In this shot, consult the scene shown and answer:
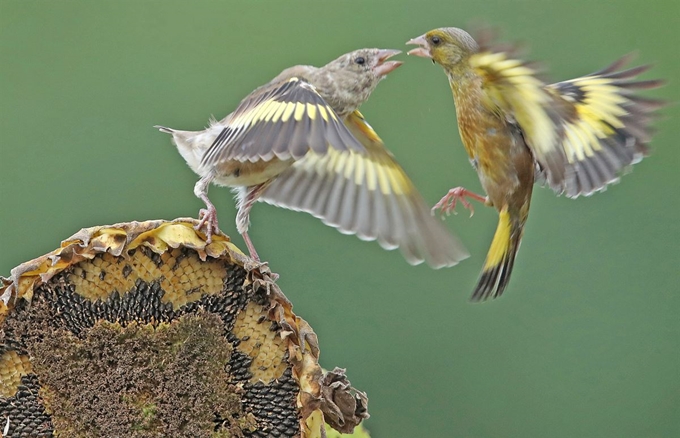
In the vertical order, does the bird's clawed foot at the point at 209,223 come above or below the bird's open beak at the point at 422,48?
below

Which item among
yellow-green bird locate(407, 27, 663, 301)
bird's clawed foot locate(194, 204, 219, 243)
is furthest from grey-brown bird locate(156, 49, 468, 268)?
yellow-green bird locate(407, 27, 663, 301)

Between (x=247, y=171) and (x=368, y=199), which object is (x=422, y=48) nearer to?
(x=368, y=199)

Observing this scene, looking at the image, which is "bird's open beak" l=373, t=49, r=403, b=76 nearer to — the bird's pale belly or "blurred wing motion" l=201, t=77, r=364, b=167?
"blurred wing motion" l=201, t=77, r=364, b=167

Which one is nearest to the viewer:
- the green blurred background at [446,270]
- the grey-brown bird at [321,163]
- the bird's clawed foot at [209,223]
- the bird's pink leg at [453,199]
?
the bird's clawed foot at [209,223]

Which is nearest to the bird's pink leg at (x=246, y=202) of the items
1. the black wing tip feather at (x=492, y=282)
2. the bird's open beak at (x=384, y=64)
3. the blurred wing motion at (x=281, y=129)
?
the blurred wing motion at (x=281, y=129)

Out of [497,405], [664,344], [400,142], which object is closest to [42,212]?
[400,142]

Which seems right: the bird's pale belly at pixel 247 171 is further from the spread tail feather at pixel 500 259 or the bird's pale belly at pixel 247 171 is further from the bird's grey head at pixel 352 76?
the spread tail feather at pixel 500 259

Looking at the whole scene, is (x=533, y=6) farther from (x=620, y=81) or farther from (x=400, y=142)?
(x=620, y=81)

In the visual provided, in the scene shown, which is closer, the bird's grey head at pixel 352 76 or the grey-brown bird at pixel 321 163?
the grey-brown bird at pixel 321 163
